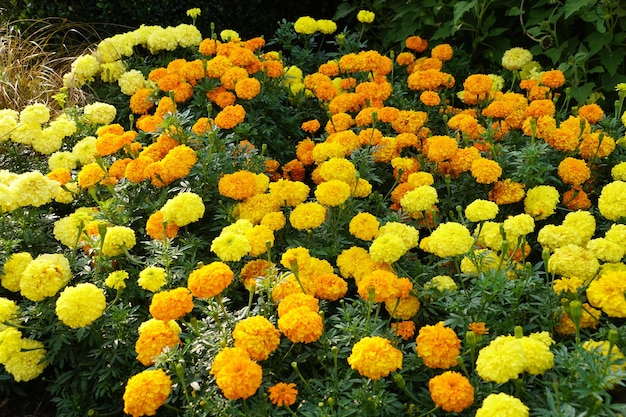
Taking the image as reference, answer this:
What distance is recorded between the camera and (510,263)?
2555 mm

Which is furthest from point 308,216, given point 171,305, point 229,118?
point 229,118

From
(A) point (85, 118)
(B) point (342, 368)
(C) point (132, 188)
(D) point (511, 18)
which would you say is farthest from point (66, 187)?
(D) point (511, 18)

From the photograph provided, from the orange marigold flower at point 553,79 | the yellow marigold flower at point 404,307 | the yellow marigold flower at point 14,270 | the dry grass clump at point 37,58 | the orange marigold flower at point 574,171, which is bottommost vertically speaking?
the dry grass clump at point 37,58

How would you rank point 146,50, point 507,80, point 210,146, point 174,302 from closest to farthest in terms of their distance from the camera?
point 174,302, point 210,146, point 507,80, point 146,50

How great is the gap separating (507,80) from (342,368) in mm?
2480

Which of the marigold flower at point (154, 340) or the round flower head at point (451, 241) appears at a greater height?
the round flower head at point (451, 241)

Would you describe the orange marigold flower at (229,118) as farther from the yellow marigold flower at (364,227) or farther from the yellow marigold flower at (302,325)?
the yellow marigold flower at (302,325)

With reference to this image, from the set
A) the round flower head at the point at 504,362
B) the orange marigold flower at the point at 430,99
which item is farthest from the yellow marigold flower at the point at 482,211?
the orange marigold flower at the point at 430,99

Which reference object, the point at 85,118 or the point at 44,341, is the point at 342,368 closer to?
the point at 44,341

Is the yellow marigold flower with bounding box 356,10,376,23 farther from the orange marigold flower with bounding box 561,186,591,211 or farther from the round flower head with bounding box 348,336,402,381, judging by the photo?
the round flower head with bounding box 348,336,402,381

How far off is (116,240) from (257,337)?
2.68ft

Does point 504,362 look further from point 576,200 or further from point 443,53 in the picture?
point 443,53

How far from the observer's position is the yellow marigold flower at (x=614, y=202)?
103 inches

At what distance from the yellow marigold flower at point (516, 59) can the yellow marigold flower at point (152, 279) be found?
248 cm
